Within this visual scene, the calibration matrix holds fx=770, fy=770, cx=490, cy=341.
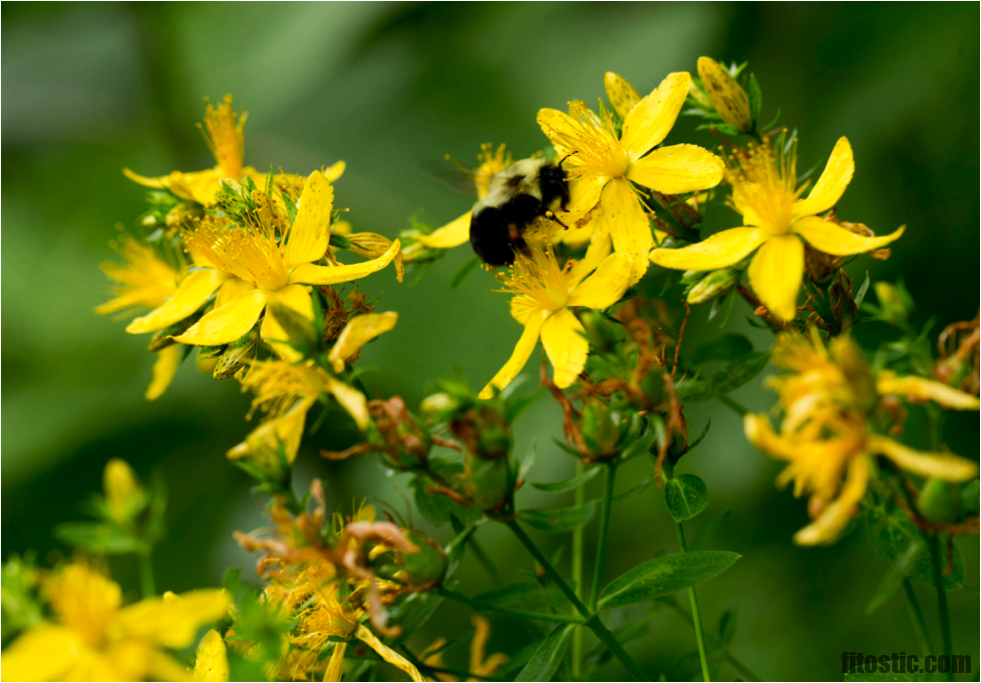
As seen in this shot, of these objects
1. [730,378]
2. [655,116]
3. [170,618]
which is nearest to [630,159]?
[655,116]

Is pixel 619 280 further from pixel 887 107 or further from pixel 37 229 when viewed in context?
pixel 37 229

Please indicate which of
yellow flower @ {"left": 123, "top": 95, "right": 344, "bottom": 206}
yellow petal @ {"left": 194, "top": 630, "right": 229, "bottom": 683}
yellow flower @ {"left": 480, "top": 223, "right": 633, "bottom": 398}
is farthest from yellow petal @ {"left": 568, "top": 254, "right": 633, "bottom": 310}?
yellow petal @ {"left": 194, "top": 630, "right": 229, "bottom": 683}

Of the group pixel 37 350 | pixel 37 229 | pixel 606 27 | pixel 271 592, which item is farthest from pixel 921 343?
pixel 37 229

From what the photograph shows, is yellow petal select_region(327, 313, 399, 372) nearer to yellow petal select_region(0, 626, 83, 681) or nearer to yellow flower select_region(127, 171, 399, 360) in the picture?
yellow flower select_region(127, 171, 399, 360)

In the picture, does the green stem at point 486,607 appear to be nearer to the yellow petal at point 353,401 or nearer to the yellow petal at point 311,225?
the yellow petal at point 353,401

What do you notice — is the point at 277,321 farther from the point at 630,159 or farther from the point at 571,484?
the point at 630,159

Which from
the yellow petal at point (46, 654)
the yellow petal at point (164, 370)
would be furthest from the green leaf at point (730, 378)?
the yellow petal at point (164, 370)
